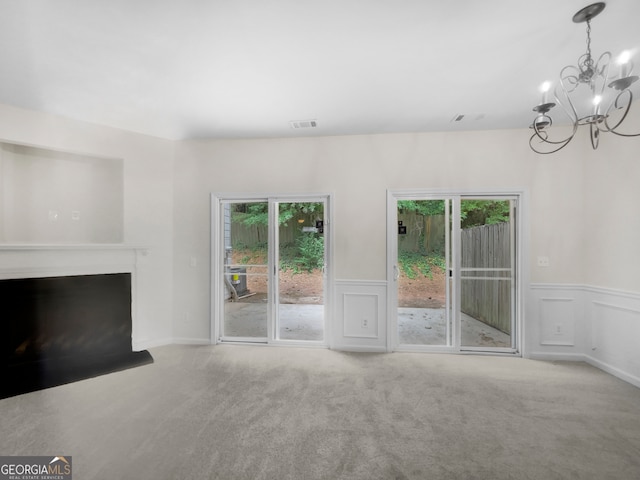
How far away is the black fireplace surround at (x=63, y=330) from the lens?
3045 mm

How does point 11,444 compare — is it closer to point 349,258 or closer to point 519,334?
point 349,258

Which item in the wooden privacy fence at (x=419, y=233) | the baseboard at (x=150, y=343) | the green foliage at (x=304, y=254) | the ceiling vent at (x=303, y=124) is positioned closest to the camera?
the ceiling vent at (x=303, y=124)

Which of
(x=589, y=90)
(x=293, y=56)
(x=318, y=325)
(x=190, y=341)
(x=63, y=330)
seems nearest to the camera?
(x=293, y=56)

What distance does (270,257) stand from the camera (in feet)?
13.6

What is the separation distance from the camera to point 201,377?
309 centimetres

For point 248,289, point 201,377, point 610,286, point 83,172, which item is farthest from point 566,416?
point 83,172

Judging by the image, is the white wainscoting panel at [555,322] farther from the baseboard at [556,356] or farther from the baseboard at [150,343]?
the baseboard at [150,343]

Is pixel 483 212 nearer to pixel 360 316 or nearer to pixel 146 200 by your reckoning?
pixel 360 316

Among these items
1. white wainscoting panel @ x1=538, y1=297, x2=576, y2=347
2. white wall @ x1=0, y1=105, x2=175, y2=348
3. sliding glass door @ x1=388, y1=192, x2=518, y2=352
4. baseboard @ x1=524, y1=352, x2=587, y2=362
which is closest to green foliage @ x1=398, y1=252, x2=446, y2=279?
sliding glass door @ x1=388, y1=192, x2=518, y2=352

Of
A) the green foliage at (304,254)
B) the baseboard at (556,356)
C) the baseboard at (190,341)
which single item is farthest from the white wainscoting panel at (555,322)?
the baseboard at (190,341)

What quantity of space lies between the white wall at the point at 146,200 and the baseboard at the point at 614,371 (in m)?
5.33

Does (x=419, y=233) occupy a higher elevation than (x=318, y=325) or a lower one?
higher

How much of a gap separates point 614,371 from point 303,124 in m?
4.41


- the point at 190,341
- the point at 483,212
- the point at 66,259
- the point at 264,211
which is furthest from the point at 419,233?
the point at 66,259
